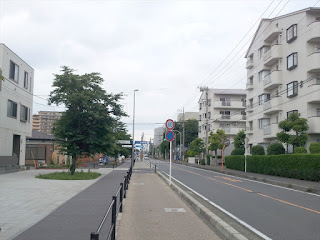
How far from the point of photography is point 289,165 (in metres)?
23.4

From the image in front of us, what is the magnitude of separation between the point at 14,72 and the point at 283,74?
26.8 metres

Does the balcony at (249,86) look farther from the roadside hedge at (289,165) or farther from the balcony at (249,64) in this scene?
the roadside hedge at (289,165)

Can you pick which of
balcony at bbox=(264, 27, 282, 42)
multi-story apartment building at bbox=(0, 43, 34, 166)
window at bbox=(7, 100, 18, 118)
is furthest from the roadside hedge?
window at bbox=(7, 100, 18, 118)

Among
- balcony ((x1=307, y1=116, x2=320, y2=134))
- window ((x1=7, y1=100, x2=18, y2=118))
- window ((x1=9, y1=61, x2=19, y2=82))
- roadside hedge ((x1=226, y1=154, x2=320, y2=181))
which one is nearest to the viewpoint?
roadside hedge ((x1=226, y1=154, x2=320, y2=181))

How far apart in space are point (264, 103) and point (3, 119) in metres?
27.8

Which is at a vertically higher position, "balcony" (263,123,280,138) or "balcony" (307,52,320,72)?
"balcony" (307,52,320,72)

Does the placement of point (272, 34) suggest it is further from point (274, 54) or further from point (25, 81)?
point (25, 81)

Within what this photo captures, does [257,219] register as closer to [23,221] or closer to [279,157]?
[23,221]

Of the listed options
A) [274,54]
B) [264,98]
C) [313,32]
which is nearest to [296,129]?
[313,32]

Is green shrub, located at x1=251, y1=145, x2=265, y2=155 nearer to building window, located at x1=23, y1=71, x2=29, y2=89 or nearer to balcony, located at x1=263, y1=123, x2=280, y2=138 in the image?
balcony, located at x1=263, y1=123, x2=280, y2=138

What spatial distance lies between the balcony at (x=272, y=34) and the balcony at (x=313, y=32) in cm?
594

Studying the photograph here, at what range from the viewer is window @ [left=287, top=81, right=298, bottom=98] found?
32.0m

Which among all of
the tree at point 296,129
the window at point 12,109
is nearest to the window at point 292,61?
the tree at point 296,129

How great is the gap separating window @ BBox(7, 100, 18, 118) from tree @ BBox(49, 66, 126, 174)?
224 inches
